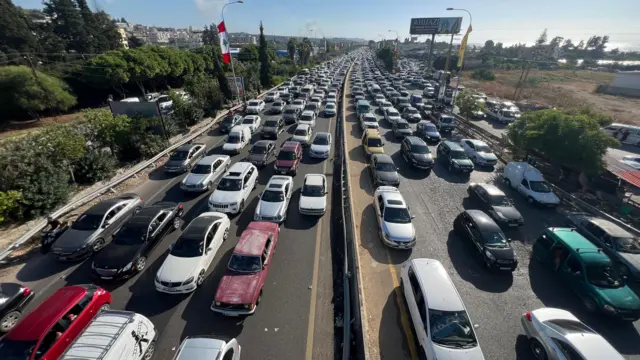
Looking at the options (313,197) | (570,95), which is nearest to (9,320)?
(313,197)

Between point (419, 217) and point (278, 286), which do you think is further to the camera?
point (419, 217)

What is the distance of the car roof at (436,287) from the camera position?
8.03m

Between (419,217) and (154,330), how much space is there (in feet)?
43.3

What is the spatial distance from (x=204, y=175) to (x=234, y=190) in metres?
3.11

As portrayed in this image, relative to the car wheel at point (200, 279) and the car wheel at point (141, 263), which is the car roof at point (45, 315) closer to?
the car wheel at point (141, 263)

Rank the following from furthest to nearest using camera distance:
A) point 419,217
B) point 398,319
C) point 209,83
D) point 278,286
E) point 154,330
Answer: point 209,83
point 419,217
point 278,286
point 398,319
point 154,330

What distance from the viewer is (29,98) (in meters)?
29.3

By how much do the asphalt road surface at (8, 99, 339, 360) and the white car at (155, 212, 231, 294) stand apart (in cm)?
52

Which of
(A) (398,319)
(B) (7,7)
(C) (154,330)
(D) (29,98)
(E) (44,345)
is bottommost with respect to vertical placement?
(A) (398,319)

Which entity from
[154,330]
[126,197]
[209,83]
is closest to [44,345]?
[154,330]

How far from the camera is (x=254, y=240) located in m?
10.8

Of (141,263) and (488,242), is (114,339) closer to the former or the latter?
(141,263)

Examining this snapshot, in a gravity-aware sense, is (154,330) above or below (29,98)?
below

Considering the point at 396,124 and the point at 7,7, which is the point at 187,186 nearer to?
the point at 396,124
